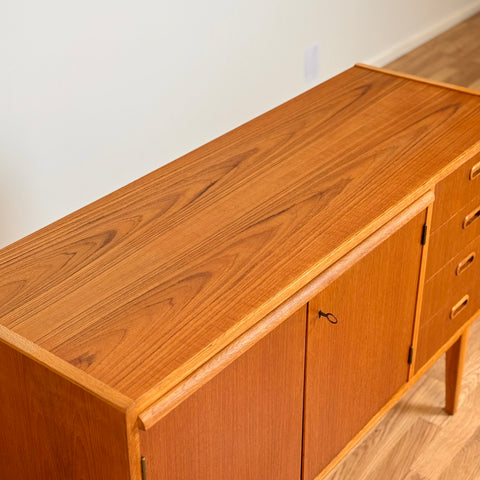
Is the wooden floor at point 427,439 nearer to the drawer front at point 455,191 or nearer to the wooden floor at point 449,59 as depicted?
the drawer front at point 455,191

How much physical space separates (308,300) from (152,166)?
63.6 inches

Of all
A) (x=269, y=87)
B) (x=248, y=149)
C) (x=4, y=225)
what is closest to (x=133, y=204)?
(x=248, y=149)

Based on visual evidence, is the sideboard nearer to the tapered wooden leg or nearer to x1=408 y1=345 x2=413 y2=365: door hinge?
x1=408 y1=345 x2=413 y2=365: door hinge

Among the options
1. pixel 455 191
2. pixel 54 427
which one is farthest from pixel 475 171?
pixel 54 427

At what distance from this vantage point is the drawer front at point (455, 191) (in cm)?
168

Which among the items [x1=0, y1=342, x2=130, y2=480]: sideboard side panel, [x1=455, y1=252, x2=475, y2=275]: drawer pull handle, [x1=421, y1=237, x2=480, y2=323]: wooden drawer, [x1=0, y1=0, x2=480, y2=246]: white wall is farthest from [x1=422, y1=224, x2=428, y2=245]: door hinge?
[x1=0, y1=0, x2=480, y2=246]: white wall

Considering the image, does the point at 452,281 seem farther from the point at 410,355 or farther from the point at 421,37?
the point at 421,37

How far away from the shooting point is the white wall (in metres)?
2.38

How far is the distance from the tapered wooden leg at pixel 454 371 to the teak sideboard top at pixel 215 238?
60cm

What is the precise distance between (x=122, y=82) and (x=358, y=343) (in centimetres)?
138

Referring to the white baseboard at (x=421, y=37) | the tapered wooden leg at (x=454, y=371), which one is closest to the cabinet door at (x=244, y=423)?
the tapered wooden leg at (x=454, y=371)

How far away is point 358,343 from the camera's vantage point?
1.61 meters

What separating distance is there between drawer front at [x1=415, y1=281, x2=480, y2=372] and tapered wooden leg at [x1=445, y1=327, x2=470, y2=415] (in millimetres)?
90

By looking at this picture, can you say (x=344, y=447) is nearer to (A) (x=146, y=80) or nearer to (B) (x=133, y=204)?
(B) (x=133, y=204)
